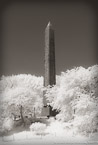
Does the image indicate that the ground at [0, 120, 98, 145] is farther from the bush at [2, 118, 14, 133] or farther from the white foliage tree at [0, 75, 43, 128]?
the white foliage tree at [0, 75, 43, 128]

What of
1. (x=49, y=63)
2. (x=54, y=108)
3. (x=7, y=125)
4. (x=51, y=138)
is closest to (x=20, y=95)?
(x=54, y=108)

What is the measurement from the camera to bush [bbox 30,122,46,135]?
672 centimetres

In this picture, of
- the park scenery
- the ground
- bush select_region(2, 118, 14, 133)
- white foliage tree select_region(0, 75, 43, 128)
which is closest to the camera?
the ground

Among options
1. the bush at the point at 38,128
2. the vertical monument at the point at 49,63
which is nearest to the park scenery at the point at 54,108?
the bush at the point at 38,128

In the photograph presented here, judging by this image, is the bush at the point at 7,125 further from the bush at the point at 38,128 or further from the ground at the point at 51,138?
the bush at the point at 38,128

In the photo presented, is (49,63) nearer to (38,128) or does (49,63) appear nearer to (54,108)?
(54,108)

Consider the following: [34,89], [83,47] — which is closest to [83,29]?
[83,47]

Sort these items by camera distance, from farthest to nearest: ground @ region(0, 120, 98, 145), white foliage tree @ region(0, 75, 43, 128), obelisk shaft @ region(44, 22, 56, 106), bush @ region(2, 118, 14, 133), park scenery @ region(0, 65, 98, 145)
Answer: obelisk shaft @ region(44, 22, 56, 106) → white foliage tree @ region(0, 75, 43, 128) → bush @ region(2, 118, 14, 133) → park scenery @ region(0, 65, 98, 145) → ground @ region(0, 120, 98, 145)

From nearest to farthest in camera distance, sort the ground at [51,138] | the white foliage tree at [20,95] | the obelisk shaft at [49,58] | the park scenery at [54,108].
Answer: the ground at [51,138], the park scenery at [54,108], the white foliage tree at [20,95], the obelisk shaft at [49,58]

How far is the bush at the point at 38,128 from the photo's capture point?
6.72m

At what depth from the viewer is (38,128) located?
684cm

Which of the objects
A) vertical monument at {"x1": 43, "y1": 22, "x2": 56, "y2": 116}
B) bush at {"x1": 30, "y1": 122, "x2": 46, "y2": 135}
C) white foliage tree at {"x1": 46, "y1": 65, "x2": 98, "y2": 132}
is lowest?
bush at {"x1": 30, "y1": 122, "x2": 46, "y2": 135}

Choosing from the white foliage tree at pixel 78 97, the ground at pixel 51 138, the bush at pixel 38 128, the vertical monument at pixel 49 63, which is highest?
the vertical monument at pixel 49 63

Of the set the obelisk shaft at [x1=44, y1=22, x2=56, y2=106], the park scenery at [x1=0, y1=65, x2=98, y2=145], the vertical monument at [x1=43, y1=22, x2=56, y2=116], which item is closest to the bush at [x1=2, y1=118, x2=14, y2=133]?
the park scenery at [x1=0, y1=65, x2=98, y2=145]
